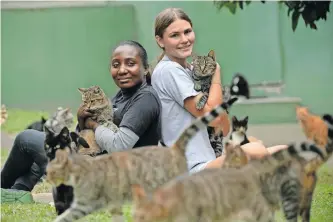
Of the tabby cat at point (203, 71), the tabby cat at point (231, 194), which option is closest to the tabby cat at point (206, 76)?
the tabby cat at point (203, 71)

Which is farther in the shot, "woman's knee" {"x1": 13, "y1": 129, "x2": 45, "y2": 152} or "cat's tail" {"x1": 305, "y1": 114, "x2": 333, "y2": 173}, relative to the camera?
"woman's knee" {"x1": 13, "y1": 129, "x2": 45, "y2": 152}

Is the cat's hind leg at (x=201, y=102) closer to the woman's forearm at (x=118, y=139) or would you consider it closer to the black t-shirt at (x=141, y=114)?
the black t-shirt at (x=141, y=114)

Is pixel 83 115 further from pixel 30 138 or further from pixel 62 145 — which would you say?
pixel 30 138

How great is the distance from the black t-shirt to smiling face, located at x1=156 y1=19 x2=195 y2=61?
0.23 m

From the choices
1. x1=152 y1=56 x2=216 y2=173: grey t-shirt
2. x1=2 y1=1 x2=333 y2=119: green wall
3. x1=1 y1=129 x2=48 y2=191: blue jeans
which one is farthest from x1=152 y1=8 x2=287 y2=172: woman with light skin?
x1=2 y1=1 x2=333 y2=119: green wall

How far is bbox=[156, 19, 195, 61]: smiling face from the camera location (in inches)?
143

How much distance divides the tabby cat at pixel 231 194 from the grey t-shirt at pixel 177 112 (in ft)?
2.17

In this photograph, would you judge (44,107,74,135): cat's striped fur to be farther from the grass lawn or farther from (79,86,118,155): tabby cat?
the grass lawn

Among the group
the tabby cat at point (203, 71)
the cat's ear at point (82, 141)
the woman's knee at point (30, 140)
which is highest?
the tabby cat at point (203, 71)

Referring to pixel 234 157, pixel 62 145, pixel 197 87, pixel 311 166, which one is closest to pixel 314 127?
pixel 311 166

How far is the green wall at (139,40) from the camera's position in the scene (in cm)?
939

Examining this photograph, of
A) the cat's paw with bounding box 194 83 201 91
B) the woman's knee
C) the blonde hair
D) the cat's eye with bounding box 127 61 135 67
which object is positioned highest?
the blonde hair

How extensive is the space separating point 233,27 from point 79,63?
2404 millimetres

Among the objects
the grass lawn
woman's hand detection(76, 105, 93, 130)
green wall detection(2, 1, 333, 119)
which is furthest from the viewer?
green wall detection(2, 1, 333, 119)
